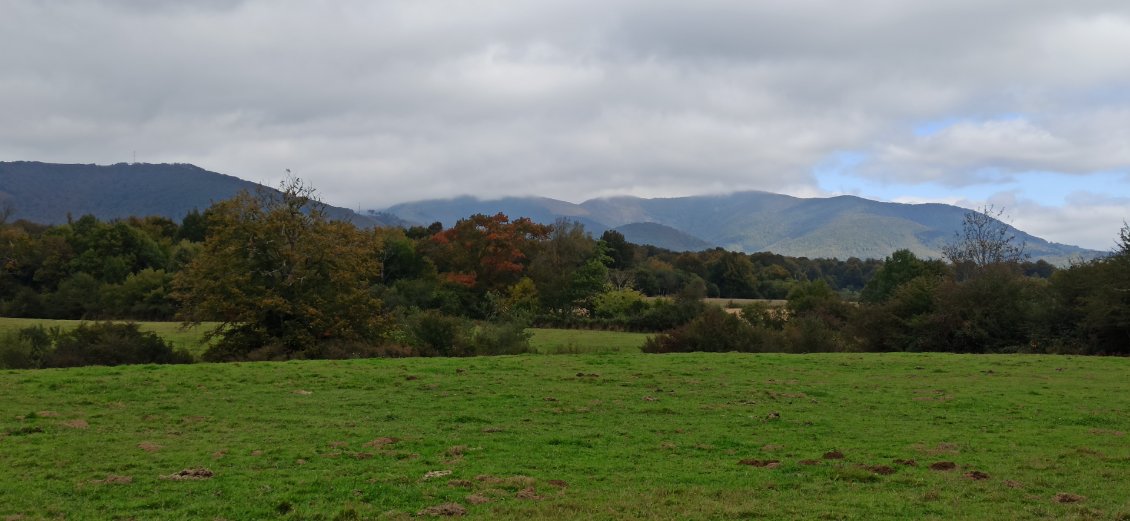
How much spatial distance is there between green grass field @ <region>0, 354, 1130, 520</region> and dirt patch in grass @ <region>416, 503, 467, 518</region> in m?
0.04

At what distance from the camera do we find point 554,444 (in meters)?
13.2

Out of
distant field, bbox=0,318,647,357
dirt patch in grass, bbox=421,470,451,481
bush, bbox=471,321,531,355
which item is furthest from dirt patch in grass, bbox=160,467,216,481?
distant field, bbox=0,318,647,357

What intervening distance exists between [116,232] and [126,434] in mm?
83919

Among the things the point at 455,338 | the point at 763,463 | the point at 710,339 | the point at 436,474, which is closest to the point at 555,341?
the point at 710,339

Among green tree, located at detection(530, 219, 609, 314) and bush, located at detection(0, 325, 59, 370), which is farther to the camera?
green tree, located at detection(530, 219, 609, 314)

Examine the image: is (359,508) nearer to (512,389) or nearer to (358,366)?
(512,389)

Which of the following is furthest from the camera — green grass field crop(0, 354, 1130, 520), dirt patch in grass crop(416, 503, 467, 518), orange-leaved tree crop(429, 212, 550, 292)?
orange-leaved tree crop(429, 212, 550, 292)

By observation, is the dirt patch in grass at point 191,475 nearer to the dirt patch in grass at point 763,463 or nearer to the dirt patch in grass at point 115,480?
the dirt patch in grass at point 115,480

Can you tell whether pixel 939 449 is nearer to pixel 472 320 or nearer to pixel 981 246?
pixel 472 320

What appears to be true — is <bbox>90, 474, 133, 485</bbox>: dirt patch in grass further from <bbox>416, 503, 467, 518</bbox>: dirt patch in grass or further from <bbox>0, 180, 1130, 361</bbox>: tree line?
<bbox>0, 180, 1130, 361</bbox>: tree line

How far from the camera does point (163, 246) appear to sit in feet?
305

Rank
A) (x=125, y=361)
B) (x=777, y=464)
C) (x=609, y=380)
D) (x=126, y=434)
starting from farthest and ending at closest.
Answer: (x=125, y=361), (x=609, y=380), (x=126, y=434), (x=777, y=464)

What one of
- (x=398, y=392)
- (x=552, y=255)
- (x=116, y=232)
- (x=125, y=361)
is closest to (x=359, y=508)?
(x=398, y=392)

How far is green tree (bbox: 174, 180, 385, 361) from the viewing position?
33719mm
